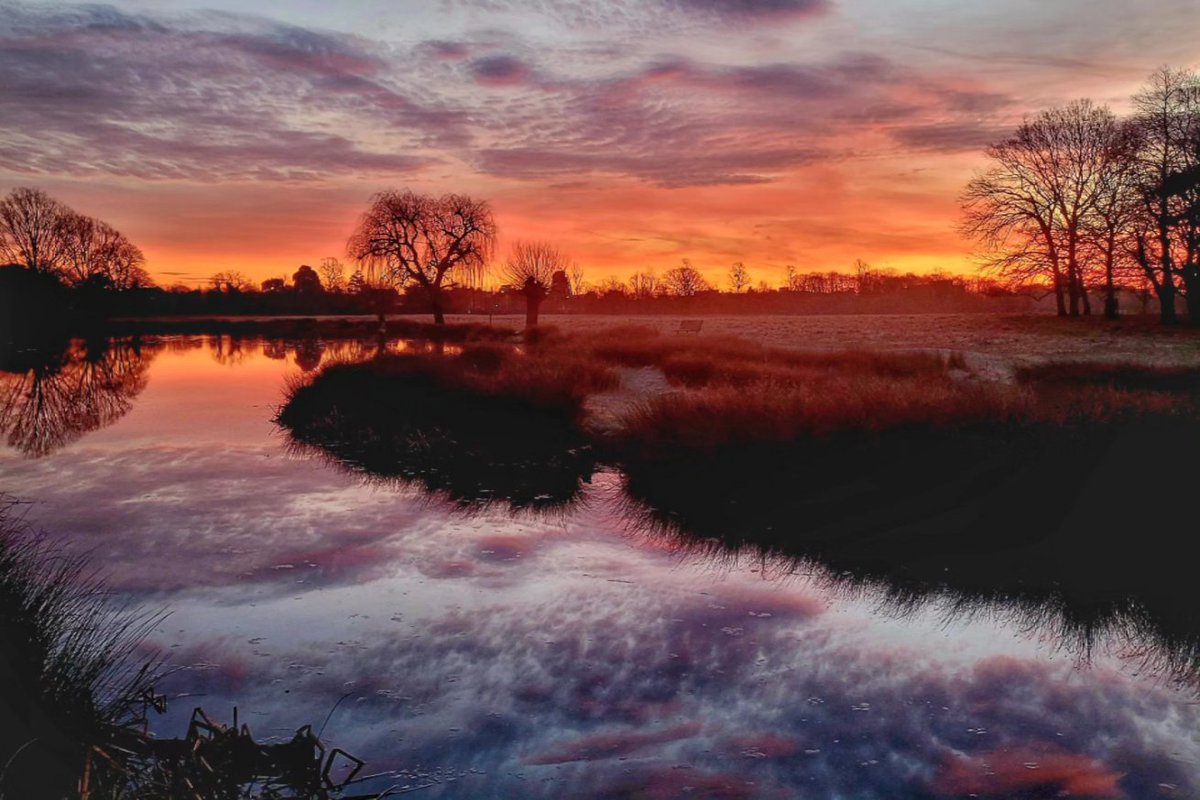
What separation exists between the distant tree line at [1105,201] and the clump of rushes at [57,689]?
841 inches

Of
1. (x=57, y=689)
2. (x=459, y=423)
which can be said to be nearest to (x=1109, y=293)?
(x=459, y=423)

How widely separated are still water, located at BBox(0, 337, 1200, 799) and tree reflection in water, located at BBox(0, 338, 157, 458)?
29.0 ft

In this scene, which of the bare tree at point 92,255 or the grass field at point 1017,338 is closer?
the grass field at point 1017,338

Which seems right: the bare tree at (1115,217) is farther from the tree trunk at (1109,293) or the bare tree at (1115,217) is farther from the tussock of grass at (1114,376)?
the tussock of grass at (1114,376)

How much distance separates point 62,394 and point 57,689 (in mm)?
28078

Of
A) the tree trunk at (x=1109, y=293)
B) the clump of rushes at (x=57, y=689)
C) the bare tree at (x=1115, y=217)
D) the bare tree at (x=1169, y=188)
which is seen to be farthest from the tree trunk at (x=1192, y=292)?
the clump of rushes at (x=57, y=689)

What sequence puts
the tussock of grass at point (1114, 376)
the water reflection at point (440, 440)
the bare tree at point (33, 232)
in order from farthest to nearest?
the bare tree at point (33, 232), the tussock of grass at point (1114, 376), the water reflection at point (440, 440)

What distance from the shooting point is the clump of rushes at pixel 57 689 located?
448 centimetres

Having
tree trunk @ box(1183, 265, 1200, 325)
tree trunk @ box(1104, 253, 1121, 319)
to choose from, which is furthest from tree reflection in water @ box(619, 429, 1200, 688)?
tree trunk @ box(1104, 253, 1121, 319)

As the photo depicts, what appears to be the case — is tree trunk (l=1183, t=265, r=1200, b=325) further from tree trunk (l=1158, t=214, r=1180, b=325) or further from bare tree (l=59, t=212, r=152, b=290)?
bare tree (l=59, t=212, r=152, b=290)

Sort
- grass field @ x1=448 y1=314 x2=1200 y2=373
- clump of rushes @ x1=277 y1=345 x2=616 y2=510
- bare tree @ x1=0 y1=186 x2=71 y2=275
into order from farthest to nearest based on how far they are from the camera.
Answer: bare tree @ x1=0 y1=186 x2=71 y2=275 → grass field @ x1=448 y1=314 x2=1200 y2=373 → clump of rushes @ x1=277 y1=345 x2=616 y2=510

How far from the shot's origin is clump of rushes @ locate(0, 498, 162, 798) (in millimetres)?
4477

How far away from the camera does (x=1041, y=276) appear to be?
25016mm

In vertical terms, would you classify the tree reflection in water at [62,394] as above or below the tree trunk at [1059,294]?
below
